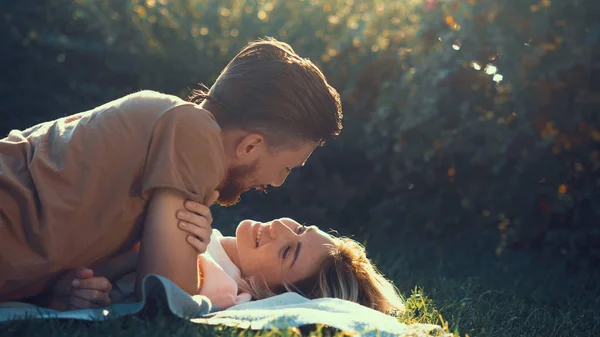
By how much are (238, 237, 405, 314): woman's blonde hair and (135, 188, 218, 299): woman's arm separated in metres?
0.95

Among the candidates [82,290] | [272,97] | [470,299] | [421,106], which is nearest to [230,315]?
[82,290]

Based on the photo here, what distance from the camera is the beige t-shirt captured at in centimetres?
307

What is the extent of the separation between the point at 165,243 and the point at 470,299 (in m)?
1.95

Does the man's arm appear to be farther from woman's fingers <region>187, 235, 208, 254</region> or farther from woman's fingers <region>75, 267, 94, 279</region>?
woman's fingers <region>75, 267, 94, 279</region>

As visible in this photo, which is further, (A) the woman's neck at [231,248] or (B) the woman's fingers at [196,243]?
(A) the woman's neck at [231,248]

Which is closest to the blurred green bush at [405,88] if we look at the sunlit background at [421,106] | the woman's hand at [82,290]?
the sunlit background at [421,106]

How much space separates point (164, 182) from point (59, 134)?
536mm

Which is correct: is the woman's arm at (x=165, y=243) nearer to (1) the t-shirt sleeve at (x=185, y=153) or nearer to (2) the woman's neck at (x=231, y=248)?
(1) the t-shirt sleeve at (x=185, y=153)

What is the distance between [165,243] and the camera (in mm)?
3035

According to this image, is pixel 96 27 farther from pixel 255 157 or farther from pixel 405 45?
pixel 255 157

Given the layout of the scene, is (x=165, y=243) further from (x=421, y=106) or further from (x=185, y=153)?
(x=421, y=106)

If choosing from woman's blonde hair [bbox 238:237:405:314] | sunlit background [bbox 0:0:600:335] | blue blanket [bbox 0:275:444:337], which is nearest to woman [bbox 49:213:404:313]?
woman's blonde hair [bbox 238:237:405:314]

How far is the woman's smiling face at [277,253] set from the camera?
4.06m

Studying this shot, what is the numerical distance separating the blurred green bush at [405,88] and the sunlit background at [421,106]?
11 millimetres
